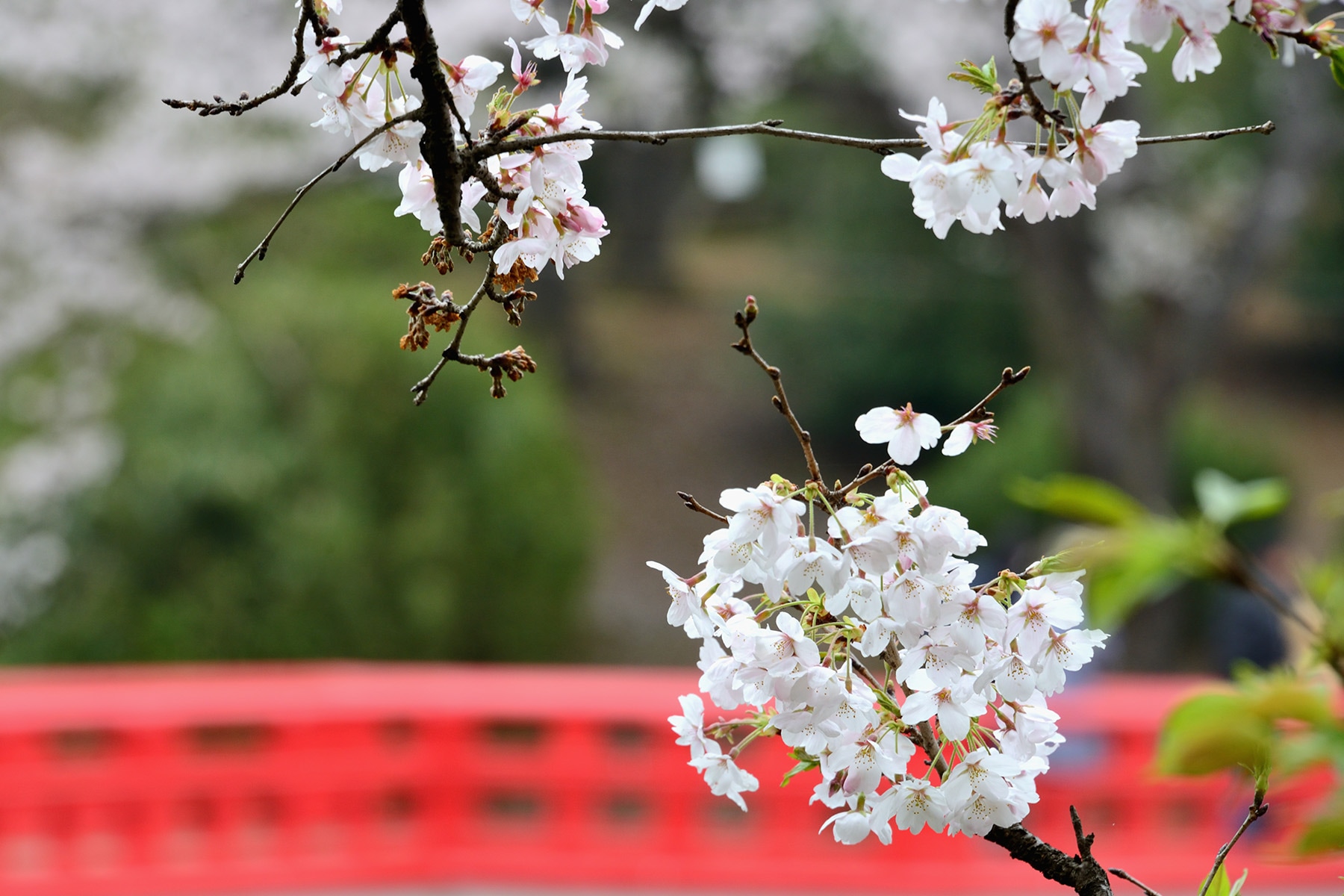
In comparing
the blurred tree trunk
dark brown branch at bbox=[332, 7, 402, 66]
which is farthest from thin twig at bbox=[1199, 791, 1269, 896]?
the blurred tree trunk

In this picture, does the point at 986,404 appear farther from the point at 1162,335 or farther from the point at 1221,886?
the point at 1162,335

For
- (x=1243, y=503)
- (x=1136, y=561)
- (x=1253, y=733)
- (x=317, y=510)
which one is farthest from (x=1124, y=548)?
(x=317, y=510)

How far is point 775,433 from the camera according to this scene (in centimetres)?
1170

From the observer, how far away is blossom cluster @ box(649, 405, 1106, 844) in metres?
0.65

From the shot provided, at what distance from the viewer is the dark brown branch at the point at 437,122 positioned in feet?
2.24

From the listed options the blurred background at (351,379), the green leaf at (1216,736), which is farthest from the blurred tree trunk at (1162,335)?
the green leaf at (1216,736)

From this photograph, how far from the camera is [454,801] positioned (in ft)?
12.4

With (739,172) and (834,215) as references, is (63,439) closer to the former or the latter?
(834,215)

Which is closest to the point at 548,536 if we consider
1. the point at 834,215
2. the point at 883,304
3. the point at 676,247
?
the point at 883,304

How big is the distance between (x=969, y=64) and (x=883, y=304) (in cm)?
1029

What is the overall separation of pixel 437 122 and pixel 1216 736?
53 centimetres

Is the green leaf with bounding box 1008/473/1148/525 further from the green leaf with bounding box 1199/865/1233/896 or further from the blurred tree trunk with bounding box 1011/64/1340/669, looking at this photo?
the blurred tree trunk with bounding box 1011/64/1340/669

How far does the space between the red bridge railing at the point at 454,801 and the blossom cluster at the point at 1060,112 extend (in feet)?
9.47

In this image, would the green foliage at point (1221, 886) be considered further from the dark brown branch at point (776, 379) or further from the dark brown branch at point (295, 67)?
the dark brown branch at point (295, 67)
